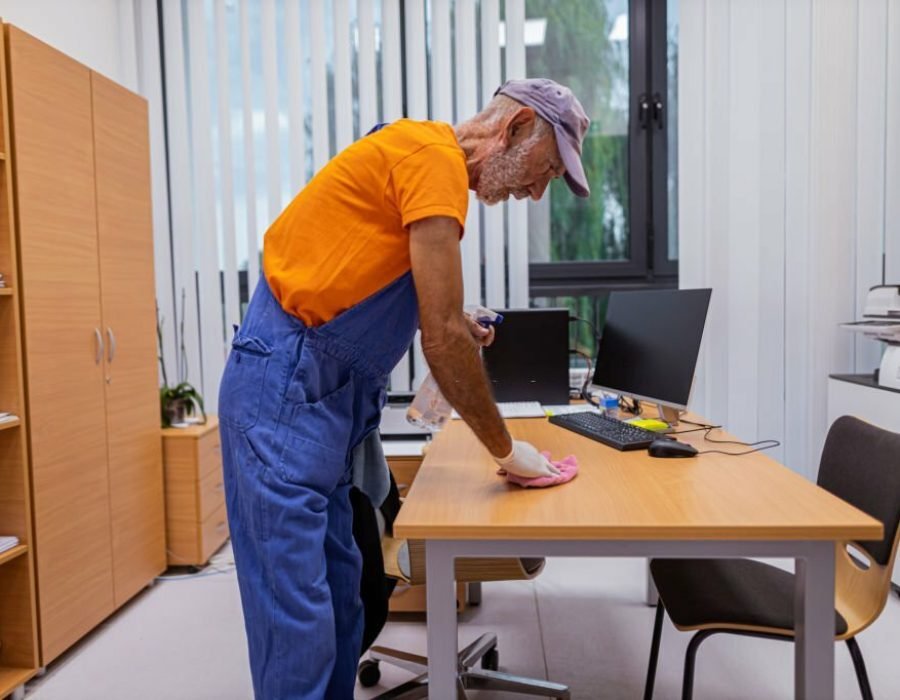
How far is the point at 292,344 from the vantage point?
127cm

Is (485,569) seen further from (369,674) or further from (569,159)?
(569,159)

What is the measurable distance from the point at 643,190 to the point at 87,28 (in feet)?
8.19

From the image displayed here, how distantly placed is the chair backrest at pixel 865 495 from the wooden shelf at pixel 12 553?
6.53 ft

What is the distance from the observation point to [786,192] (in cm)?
301

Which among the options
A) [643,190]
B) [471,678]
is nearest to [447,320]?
[471,678]

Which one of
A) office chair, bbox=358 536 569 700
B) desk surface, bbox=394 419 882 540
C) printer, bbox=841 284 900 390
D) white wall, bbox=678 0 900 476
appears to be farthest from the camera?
white wall, bbox=678 0 900 476

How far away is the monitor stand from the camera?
199cm

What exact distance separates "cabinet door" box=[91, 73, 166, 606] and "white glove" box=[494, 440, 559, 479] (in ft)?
5.42

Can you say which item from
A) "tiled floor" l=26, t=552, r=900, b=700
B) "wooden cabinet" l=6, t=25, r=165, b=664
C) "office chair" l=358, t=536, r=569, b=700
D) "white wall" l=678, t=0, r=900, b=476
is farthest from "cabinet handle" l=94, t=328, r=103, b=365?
"white wall" l=678, t=0, r=900, b=476

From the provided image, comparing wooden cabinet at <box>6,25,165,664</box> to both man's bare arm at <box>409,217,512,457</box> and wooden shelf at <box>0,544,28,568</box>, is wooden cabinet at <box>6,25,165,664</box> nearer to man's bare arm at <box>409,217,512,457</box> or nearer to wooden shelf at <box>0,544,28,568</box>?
wooden shelf at <box>0,544,28,568</box>

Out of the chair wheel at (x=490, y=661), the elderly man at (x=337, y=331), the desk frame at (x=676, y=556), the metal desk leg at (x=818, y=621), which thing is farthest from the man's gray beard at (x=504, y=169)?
the chair wheel at (x=490, y=661)

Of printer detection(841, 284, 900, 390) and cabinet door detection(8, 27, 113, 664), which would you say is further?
printer detection(841, 284, 900, 390)

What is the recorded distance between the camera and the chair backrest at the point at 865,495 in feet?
4.54

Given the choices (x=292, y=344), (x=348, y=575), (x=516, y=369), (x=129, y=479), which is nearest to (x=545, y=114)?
(x=292, y=344)
